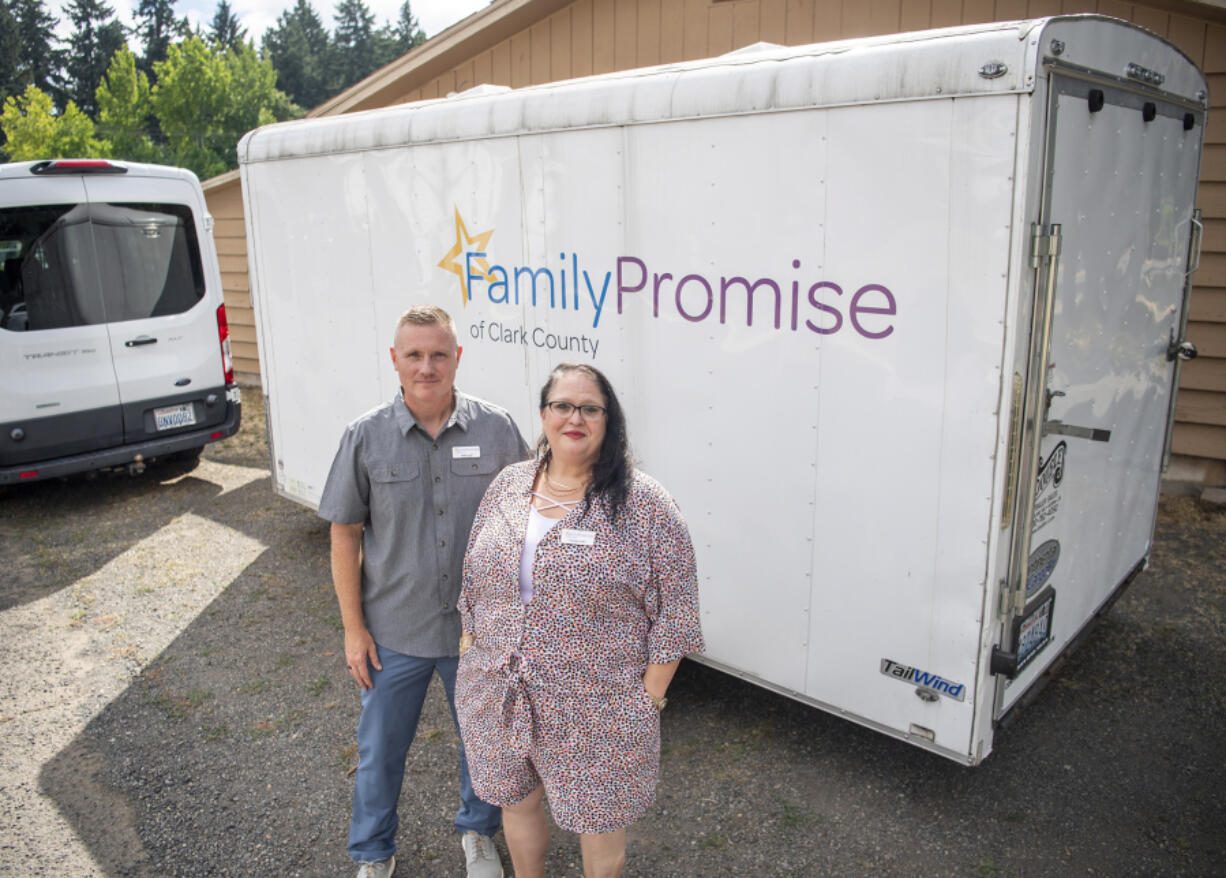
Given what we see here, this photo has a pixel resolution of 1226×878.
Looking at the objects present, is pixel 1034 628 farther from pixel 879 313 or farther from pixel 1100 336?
pixel 879 313

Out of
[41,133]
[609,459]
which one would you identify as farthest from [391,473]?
[41,133]

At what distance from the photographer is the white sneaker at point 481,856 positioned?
2947 millimetres

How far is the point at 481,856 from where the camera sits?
2.97m

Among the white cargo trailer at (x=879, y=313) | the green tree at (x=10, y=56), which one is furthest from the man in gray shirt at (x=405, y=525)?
the green tree at (x=10, y=56)

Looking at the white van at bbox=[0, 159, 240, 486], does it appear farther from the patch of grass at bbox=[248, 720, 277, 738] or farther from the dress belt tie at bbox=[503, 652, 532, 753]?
the dress belt tie at bbox=[503, 652, 532, 753]

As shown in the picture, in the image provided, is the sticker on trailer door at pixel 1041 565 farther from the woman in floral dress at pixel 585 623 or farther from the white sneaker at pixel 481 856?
the white sneaker at pixel 481 856

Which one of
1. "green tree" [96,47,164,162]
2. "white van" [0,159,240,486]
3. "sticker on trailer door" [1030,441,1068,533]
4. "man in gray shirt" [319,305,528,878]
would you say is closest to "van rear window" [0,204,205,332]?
"white van" [0,159,240,486]

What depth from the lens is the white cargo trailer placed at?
2.63 metres

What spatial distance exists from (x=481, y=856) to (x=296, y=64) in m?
80.9

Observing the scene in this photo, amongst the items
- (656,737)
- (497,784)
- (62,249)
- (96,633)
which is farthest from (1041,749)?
(62,249)

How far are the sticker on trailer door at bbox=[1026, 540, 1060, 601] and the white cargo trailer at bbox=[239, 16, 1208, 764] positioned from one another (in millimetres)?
14

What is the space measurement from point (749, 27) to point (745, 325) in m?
5.06

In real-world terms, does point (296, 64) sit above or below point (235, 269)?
above

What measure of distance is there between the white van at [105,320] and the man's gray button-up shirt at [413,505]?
5.10 meters
